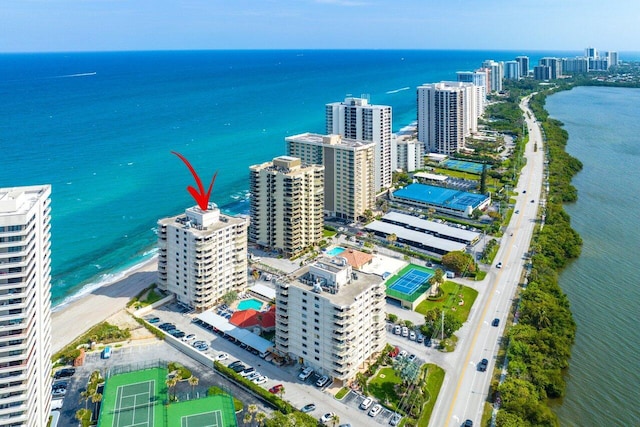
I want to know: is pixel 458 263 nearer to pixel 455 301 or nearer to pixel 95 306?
pixel 455 301

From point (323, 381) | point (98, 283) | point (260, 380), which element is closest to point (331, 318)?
point (323, 381)

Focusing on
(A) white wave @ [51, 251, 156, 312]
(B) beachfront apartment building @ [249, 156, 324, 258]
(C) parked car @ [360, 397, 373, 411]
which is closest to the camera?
(C) parked car @ [360, 397, 373, 411]

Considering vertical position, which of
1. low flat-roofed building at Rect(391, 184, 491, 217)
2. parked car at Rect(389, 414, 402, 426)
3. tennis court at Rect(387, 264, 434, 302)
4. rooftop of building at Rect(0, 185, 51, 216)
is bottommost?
parked car at Rect(389, 414, 402, 426)

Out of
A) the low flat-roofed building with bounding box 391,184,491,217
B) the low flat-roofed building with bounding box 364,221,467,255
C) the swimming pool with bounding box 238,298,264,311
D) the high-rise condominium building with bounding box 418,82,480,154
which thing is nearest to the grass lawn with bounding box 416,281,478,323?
the low flat-roofed building with bounding box 364,221,467,255

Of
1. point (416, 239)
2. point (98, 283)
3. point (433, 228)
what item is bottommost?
point (98, 283)

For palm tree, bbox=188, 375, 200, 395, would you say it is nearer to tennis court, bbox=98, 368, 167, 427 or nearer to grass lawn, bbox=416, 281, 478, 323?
tennis court, bbox=98, 368, 167, 427

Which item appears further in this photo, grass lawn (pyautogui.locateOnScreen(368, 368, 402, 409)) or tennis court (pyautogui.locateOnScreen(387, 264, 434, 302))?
tennis court (pyautogui.locateOnScreen(387, 264, 434, 302))

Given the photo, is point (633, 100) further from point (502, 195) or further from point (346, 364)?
point (346, 364)

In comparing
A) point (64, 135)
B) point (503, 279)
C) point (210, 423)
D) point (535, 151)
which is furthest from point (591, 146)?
point (64, 135)
